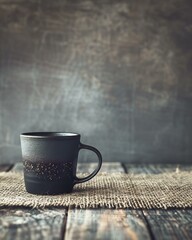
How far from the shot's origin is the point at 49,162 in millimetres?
796

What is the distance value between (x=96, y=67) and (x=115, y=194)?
77cm

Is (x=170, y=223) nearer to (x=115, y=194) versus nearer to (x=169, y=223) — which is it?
(x=169, y=223)

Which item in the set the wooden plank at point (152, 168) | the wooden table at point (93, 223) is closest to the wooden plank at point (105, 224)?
the wooden table at point (93, 223)

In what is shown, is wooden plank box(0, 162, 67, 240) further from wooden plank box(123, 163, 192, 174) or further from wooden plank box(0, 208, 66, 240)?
wooden plank box(123, 163, 192, 174)

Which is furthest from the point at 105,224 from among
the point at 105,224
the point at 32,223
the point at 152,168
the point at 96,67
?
the point at 96,67

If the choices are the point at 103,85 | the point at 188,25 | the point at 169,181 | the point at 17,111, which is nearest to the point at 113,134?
the point at 103,85

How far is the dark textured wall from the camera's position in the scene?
4.99 ft

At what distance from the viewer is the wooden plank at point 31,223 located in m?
0.59

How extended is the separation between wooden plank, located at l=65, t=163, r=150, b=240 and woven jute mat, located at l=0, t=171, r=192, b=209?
0.10ft

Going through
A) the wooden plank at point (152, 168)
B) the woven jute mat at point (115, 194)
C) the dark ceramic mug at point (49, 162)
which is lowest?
the wooden plank at point (152, 168)

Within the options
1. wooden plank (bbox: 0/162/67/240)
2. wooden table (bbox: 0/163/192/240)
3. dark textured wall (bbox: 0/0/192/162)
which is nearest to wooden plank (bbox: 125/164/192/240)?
wooden table (bbox: 0/163/192/240)

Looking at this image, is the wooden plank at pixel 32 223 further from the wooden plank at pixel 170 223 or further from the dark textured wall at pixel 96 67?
the dark textured wall at pixel 96 67

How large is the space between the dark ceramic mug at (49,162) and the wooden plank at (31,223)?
85 mm

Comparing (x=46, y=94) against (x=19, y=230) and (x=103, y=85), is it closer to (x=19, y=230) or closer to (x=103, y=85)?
(x=103, y=85)
